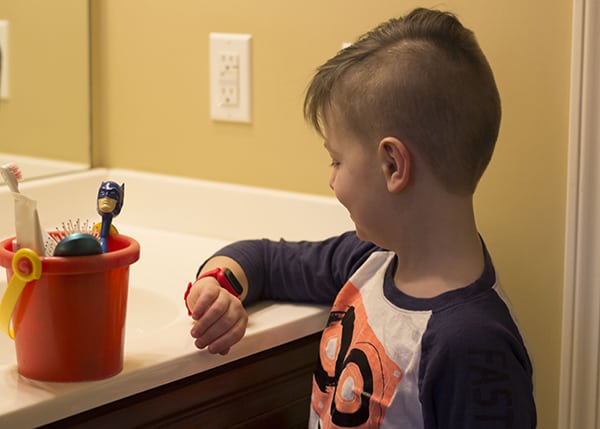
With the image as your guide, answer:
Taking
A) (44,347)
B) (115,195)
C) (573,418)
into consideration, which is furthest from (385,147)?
(573,418)

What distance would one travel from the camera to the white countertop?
2.87ft

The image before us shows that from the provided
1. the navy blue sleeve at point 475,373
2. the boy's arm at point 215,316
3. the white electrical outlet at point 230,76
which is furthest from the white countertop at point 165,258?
the navy blue sleeve at point 475,373

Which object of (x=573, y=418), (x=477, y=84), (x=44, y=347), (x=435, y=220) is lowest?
(x=573, y=418)

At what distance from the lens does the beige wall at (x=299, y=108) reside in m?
1.22

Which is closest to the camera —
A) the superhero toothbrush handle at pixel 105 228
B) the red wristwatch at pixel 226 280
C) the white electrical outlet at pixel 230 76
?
the superhero toothbrush handle at pixel 105 228

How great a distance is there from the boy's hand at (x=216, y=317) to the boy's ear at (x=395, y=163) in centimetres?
21

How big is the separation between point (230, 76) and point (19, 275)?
28.7 inches

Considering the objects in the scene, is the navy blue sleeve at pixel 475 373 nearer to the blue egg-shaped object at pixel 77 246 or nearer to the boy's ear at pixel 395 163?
the boy's ear at pixel 395 163

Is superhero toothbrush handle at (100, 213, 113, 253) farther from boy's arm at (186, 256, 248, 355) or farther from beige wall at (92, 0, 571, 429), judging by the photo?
beige wall at (92, 0, 571, 429)

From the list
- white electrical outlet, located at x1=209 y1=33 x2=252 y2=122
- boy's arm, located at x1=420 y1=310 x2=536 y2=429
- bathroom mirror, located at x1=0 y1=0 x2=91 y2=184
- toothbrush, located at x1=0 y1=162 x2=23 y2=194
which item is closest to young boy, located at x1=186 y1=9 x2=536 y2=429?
boy's arm, located at x1=420 y1=310 x2=536 y2=429

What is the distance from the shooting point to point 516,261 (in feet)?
4.13

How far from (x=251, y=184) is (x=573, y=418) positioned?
601mm

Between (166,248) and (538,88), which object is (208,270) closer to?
(166,248)

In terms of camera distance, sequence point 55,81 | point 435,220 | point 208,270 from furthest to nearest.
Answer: point 55,81 < point 208,270 < point 435,220
